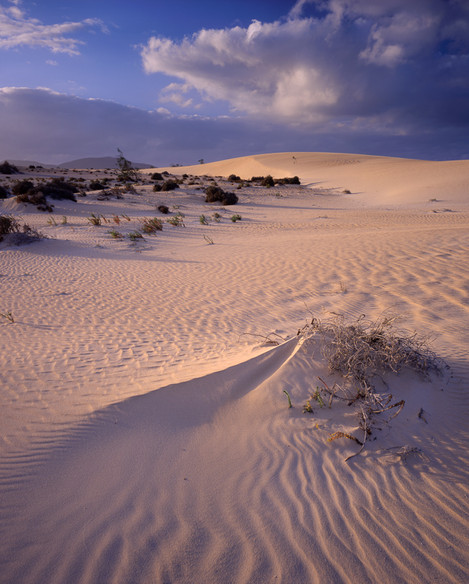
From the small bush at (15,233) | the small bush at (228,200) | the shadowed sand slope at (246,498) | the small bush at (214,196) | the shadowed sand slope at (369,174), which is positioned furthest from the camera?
the shadowed sand slope at (369,174)

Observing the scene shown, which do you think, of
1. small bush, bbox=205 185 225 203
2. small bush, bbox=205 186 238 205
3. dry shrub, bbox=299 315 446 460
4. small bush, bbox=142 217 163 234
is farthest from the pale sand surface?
small bush, bbox=205 185 225 203

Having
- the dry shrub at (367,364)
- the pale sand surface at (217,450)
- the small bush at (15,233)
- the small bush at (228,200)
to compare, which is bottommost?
the pale sand surface at (217,450)

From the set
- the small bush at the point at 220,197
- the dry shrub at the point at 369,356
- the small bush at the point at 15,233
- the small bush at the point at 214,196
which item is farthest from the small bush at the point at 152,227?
the dry shrub at the point at 369,356

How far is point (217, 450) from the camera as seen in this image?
2.54 metres

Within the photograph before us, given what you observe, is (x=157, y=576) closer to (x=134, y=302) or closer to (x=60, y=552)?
(x=60, y=552)

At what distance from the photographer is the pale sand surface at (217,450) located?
6.00ft

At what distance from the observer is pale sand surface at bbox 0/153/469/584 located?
72.0 inches

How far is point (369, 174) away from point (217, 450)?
42683 mm

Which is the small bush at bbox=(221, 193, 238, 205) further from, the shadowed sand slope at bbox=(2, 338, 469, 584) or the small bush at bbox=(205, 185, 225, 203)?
the shadowed sand slope at bbox=(2, 338, 469, 584)

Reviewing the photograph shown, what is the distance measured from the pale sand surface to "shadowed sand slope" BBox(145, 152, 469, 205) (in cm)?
2454

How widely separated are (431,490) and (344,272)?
583 centimetres

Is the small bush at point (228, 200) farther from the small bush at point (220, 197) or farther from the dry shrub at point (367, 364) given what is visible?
the dry shrub at point (367, 364)

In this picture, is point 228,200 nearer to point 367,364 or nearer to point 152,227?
point 152,227

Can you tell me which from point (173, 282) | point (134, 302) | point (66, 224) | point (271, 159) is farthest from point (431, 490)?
point (271, 159)
